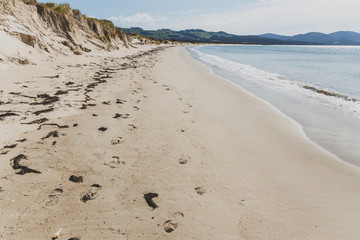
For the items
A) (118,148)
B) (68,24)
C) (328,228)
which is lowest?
(328,228)

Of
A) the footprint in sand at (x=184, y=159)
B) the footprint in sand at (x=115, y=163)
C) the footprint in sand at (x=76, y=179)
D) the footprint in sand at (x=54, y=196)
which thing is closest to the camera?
the footprint in sand at (x=54, y=196)

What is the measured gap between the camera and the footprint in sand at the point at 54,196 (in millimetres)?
2534

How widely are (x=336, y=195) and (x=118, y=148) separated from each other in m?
3.65

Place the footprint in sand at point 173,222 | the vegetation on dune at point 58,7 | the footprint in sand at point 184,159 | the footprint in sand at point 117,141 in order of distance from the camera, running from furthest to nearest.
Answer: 1. the vegetation on dune at point 58,7
2. the footprint in sand at point 117,141
3. the footprint in sand at point 184,159
4. the footprint in sand at point 173,222

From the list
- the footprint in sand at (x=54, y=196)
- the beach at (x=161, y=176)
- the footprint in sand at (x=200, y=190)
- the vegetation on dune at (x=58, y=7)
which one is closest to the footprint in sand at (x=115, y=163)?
the beach at (x=161, y=176)

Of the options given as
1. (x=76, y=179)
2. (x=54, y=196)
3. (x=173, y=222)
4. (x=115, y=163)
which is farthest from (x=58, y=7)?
(x=173, y=222)

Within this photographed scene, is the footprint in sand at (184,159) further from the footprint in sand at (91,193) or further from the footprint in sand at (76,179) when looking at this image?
the footprint in sand at (76,179)

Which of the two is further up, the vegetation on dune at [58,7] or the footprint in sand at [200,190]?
the vegetation on dune at [58,7]

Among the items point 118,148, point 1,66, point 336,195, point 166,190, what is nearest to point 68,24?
point 1,66

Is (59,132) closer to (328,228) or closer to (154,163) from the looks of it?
(154,163)

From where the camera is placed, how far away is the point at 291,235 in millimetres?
2389

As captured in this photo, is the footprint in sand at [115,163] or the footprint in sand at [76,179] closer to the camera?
the footprint in sand at [76,179]

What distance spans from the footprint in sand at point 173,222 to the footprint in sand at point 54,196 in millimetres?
1398

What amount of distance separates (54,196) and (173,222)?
1552mm
